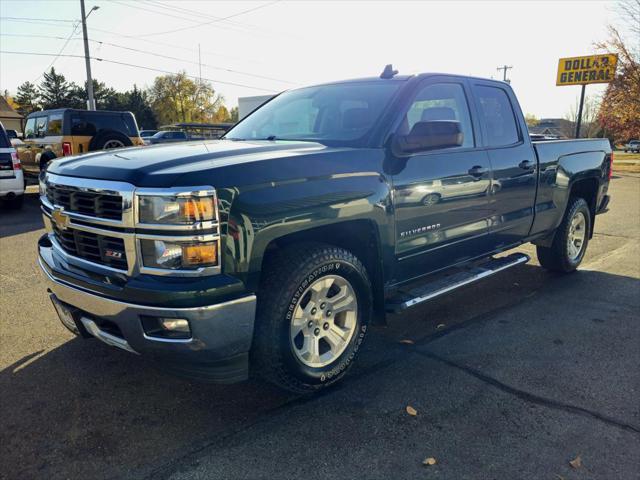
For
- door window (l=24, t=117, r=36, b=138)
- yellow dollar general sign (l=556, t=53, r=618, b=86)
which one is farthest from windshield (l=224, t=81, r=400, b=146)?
yellow dollar general sign (l=556, t=53, r=618, b=86)

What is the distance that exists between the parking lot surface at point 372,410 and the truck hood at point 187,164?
4.44 feet

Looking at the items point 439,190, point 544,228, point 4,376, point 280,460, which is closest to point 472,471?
point 280,460

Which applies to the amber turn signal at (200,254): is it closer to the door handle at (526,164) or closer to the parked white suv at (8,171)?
the door handle at (526,164)

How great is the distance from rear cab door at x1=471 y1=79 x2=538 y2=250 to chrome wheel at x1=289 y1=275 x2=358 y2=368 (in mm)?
1783

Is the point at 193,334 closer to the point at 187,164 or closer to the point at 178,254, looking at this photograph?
the point at 178,254

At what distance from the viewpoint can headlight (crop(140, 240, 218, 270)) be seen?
2.44 metres

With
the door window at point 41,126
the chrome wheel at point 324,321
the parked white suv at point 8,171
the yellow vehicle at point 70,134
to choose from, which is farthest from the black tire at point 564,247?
the door window at point 41,126

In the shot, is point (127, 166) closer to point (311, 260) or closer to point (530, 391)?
point (311, 260)

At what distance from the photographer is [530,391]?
320 cm

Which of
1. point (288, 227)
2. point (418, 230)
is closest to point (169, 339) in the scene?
point (288, 227)

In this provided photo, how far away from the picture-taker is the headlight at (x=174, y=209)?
241cm

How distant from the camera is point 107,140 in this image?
11.9 meters

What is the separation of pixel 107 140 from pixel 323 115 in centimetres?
944

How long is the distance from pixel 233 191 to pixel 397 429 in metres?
1.56
